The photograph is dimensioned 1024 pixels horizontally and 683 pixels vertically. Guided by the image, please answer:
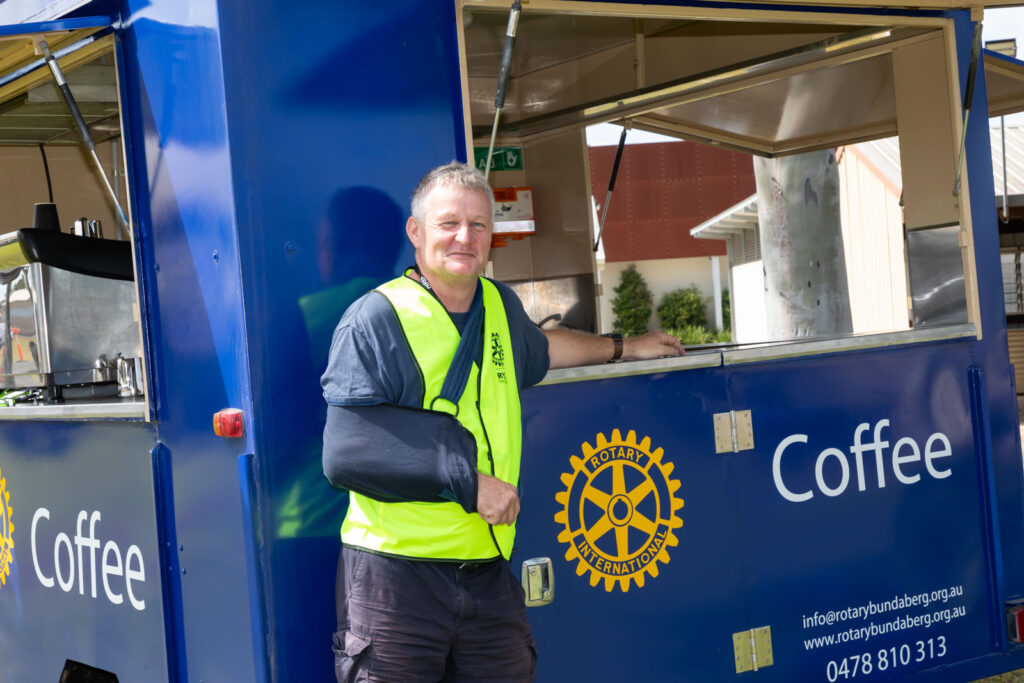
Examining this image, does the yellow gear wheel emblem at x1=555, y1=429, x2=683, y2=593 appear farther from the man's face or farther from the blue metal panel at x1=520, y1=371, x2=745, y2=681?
the man's face

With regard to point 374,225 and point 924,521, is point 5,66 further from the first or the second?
point 924,521

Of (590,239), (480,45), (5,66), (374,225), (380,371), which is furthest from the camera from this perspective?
(590,239)

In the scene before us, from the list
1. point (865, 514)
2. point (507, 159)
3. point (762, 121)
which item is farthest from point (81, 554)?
point (762, 121)

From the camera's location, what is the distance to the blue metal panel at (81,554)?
3.11m

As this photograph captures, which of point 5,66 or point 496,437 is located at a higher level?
point 5,66

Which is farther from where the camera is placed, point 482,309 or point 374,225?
point 374,225

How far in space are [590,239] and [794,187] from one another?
313 cm

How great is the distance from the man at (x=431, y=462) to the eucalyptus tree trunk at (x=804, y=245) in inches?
271

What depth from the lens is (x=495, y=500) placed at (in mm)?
2320

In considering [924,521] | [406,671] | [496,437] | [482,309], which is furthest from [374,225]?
[924,521]

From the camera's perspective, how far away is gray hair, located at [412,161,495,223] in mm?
2490

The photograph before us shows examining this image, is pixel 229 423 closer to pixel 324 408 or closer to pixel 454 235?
pixel 324 408

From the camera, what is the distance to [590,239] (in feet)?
21.5

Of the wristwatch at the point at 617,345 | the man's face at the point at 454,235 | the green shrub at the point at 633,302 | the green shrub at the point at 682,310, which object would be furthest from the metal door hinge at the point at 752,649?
the green shrub at the point at 633,302
